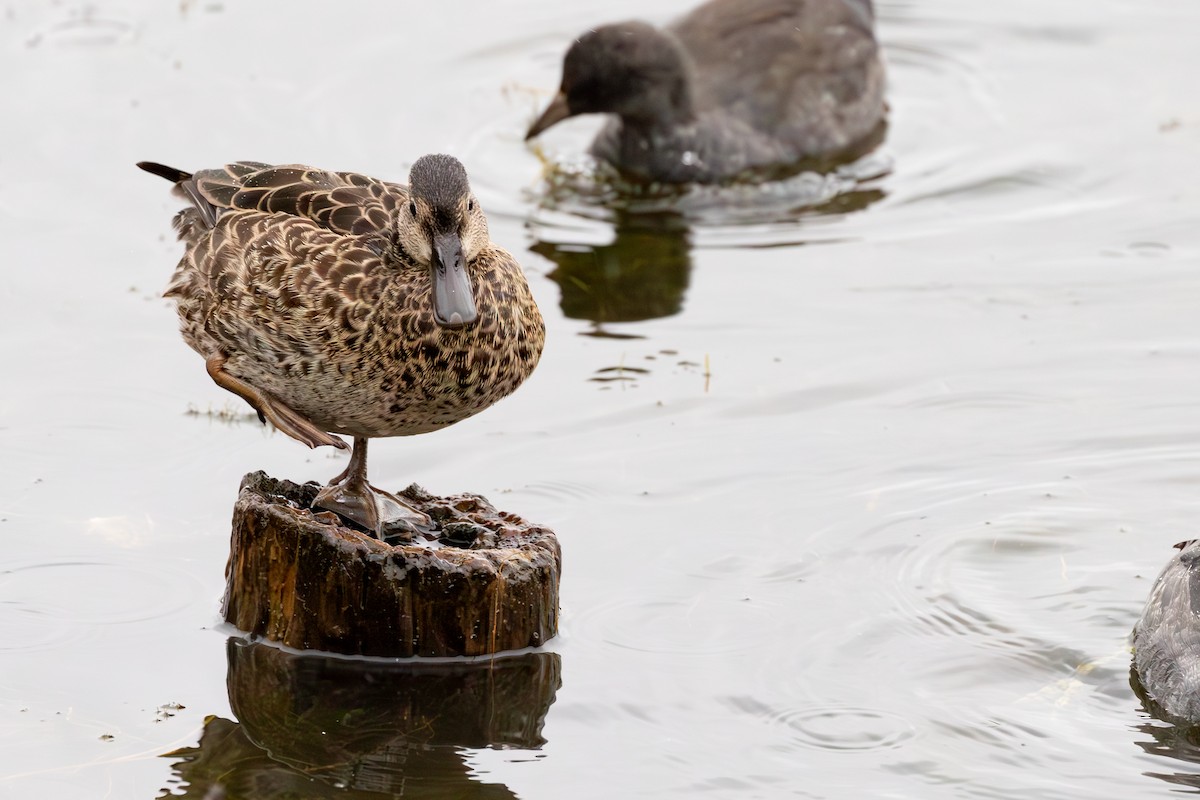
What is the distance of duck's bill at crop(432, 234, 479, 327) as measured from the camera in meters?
6.60

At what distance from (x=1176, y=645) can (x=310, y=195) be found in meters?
3.61

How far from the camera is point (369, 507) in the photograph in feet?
24.0

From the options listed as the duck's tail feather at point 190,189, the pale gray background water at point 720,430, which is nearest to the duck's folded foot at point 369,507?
the pale gray background water at point 720,430

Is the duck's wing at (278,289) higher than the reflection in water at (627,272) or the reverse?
higher

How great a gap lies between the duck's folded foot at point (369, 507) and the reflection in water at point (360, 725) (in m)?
0.53

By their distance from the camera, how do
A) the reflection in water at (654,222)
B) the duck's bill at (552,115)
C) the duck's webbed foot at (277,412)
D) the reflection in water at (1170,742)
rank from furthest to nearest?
the duck's bill at (552,115), the reflection in water at (654,222), the duck's webbed foot at (277,412), the reflection in water at (1170,742)

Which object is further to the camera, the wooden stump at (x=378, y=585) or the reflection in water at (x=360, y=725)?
the wooden stump at (x=378, y=585)

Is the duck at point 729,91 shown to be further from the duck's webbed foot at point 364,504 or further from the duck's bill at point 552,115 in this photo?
the duck's webbed foot at point 364,504

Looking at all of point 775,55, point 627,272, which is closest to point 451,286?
point 627,272

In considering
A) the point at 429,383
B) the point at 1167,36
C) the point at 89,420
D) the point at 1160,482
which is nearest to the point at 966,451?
the point at 1160,482

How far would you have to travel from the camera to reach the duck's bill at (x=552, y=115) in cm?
1261

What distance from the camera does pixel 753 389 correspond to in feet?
31.9

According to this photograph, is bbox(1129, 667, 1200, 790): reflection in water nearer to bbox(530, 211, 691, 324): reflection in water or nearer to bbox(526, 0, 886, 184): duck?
bbox(530, 211, 691, 324): reflection in water

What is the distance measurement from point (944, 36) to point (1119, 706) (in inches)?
366
